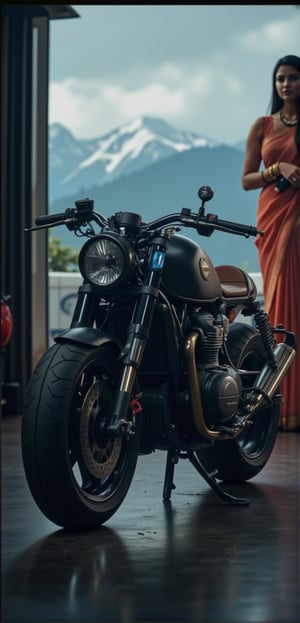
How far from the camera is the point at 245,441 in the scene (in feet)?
12.3

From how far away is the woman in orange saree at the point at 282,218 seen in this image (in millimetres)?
5180

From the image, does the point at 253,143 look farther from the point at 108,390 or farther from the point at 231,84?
the point at 231,84

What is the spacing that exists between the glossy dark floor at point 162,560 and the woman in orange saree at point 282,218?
1.63 m

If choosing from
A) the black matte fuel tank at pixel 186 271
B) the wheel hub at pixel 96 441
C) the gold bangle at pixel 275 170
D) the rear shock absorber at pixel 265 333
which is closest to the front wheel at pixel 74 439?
the wheel hub at pixel 96 441

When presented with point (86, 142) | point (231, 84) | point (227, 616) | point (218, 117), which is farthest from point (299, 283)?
point (218, 117)

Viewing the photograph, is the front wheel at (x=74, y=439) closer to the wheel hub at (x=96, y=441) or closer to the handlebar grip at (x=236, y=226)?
the wheel hub at (x=96, y=441)

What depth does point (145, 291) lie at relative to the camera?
2891 mm

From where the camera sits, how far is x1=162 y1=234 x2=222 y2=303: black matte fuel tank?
308cm

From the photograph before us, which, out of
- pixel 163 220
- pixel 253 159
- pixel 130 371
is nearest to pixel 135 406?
pixel 130 371

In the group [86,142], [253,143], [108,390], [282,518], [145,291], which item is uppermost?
[86,142]

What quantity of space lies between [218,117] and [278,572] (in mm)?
80034

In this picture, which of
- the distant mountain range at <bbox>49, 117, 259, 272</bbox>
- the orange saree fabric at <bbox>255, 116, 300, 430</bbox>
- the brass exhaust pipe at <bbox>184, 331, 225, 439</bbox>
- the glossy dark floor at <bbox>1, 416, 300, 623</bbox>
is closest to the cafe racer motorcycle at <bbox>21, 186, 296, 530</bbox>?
the brass exhaust pipe at <bbox>184, 331, 225, 439</bbox>

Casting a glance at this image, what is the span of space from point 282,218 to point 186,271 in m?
2.20

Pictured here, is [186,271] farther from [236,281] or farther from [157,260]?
[236,281]
